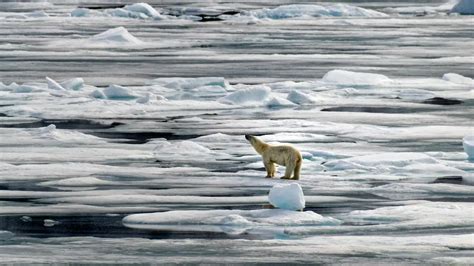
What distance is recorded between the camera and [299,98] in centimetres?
1493

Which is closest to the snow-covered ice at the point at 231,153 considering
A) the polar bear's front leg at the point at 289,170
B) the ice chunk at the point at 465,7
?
the polar bear's front leg at the point at 289,170

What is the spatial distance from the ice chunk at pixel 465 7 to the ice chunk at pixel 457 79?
68.4ft

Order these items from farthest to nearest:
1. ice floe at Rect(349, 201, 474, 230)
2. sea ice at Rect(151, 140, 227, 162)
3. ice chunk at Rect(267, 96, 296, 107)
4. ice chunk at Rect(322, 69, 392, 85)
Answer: ice chunk at Rect(322, 69, 392, 85)
ice chunk at Rect(267, 96, 296, 107)
sea ice at Rect(151, 140, 227, 162)
ice floe at Rect(349, 201, 474, 230)

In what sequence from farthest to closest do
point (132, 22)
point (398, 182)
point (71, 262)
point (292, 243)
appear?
point (132, 22), point (398, 182), point (292, 243), point (71, 262)

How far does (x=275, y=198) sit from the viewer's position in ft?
25.4

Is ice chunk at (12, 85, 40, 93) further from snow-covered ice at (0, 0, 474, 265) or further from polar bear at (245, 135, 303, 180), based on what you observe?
polar bear at (245, 135, 303, 180)

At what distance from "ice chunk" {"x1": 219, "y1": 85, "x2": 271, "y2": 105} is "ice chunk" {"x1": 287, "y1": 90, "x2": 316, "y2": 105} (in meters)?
0.28

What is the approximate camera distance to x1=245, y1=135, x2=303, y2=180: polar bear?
9147mm

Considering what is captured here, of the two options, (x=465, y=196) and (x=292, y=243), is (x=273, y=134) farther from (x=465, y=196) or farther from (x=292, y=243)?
(x=292, y=243)

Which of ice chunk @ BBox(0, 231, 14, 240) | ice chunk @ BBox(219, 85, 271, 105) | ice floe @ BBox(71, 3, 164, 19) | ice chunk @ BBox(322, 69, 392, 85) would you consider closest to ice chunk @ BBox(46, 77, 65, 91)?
ice chunk @ BBox(219, 85, 271, 105)

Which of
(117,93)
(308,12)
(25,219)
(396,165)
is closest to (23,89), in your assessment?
(117,93)

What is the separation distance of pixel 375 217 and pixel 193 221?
101cm

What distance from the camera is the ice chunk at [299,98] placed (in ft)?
48.9

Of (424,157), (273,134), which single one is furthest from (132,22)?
(424,157)
